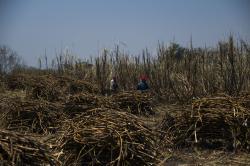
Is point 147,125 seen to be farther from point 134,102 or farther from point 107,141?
point 134,102

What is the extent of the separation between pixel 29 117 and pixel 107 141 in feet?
13.5

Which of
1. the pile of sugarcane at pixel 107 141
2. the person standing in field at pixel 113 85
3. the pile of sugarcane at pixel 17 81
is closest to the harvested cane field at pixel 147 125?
the pile of sugarcane at pixel 107 141

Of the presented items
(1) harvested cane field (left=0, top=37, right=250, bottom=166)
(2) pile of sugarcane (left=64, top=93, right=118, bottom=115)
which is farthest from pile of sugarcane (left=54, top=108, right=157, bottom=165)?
(2) pile of sugarcane (left=64, top=93, right=118, bottom=115)

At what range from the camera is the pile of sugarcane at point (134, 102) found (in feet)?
41.9

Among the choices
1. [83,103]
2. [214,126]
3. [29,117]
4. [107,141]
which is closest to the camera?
[107,141]

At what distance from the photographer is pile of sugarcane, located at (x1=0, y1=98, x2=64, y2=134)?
9.22 m

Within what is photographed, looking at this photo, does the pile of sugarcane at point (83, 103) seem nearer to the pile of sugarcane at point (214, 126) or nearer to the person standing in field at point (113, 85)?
the pile of sugarcane at point (214, 126)

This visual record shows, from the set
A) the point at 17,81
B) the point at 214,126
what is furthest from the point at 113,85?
the point at 214,126

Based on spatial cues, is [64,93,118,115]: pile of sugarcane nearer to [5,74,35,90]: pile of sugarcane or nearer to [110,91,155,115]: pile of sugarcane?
[110,91,155,115]: pile of sugarcane

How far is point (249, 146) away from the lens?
24.1 feet

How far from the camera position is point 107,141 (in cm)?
565

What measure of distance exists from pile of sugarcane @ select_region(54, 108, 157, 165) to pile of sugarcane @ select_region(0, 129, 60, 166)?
2.93 ft

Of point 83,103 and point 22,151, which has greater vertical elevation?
point 83,103

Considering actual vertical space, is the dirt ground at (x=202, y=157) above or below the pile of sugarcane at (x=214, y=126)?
below
